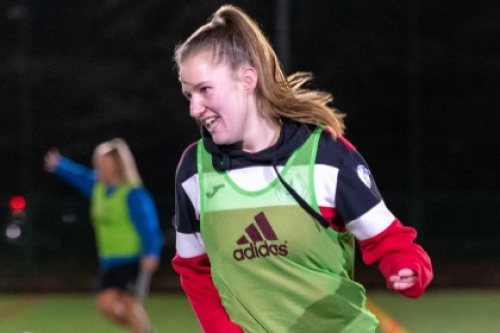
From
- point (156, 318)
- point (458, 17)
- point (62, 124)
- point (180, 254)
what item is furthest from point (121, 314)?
point (458, 17)

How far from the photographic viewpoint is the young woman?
2.48m

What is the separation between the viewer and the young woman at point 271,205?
2477 mm

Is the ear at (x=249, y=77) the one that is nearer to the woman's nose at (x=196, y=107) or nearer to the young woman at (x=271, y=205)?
the young woman at (x=271, y=205)

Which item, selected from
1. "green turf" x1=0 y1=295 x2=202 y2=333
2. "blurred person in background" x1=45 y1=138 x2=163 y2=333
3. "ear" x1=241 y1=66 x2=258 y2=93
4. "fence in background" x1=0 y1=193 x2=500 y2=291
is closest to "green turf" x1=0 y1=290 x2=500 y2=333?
"green turf" x1=0 y1=295 x2=202 y2=333

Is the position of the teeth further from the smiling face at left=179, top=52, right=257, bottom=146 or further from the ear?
the ear

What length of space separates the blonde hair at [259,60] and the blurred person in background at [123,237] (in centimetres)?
416

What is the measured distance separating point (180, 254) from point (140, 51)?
8.96m

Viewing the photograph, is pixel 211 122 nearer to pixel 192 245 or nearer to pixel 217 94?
pixel 217 94

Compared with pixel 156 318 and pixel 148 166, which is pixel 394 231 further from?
pixel 148 166

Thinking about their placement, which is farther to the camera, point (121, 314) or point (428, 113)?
point (428, 113)

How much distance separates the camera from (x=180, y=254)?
2.68m

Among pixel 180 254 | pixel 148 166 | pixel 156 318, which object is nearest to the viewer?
pixel 180 254

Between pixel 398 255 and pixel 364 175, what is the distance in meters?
0.22

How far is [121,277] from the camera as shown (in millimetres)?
6820
